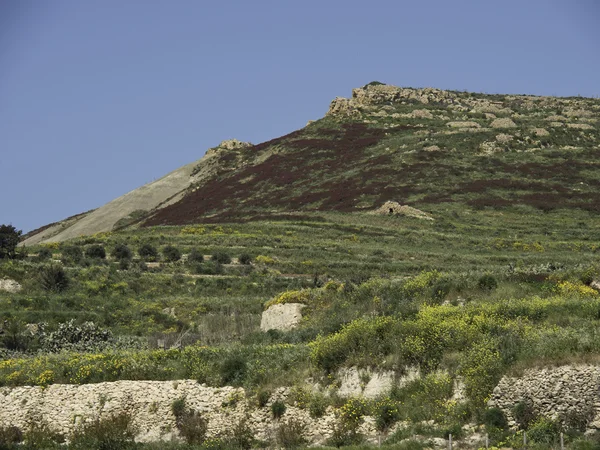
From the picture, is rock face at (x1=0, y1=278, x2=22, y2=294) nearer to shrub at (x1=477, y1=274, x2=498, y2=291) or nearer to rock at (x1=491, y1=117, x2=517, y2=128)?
shrub at (x1=477, y1=274, x2=498, y2=291)

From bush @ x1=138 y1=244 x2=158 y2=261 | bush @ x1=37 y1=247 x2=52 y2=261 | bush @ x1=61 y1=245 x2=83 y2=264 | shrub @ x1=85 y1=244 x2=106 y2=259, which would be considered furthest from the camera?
shrub @ x1=85 y1=244 x2=106 y2=259

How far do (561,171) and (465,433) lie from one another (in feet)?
287

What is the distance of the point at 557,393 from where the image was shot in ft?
74.3

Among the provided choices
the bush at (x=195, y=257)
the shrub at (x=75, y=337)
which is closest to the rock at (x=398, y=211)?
the bush at (x=195, y=257)

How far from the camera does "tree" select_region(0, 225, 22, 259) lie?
2637 inches

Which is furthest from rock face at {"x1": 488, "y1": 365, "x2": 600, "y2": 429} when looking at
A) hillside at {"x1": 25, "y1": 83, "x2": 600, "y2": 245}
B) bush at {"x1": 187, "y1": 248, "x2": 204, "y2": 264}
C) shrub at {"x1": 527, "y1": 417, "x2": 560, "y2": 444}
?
hillside at {"x1": 25, "y1": 83, "x2": 600, "y2": 245}

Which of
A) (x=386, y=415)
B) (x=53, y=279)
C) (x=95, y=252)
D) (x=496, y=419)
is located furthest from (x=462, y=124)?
(x=496, y=419)

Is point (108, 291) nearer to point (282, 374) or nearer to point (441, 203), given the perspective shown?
point (282, 374)

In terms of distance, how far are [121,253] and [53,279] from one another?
1560 cm

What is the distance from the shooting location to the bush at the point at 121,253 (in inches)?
2832

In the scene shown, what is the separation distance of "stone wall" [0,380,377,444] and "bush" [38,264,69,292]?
83.4ft

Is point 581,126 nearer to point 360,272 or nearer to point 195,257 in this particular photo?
point 360,272

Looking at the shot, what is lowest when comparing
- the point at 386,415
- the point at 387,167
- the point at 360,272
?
the point at 386,415

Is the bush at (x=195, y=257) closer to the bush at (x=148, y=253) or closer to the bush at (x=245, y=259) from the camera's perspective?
the bush at (x=245, y=259)
